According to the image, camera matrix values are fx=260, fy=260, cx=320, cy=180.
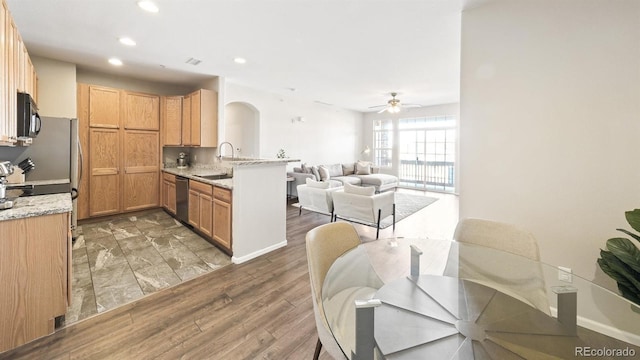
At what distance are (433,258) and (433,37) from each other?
2553mm

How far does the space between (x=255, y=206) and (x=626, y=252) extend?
121 inches

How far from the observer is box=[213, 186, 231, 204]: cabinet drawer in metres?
3.09

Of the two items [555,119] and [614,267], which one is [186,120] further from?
[614,267]

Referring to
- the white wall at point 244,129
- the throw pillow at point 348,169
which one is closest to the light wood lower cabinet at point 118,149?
the white wall at point 244,129

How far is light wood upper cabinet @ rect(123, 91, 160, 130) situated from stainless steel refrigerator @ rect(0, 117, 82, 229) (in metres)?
1.21

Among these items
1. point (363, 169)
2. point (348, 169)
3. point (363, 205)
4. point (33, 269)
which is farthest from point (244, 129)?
point (33, 269)

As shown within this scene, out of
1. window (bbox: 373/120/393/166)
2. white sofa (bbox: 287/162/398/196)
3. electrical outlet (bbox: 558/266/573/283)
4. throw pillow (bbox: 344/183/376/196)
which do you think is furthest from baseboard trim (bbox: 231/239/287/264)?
window (bbox: 373/120/393/166)

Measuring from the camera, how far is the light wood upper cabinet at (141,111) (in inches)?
185

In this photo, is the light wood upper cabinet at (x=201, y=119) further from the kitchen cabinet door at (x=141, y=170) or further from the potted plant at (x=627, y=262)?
the potted plant at (x=627, y=262)

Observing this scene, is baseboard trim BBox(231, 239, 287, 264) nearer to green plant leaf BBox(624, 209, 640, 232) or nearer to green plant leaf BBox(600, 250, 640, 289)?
green plant leaf BBox(600, 250, 640, 289)

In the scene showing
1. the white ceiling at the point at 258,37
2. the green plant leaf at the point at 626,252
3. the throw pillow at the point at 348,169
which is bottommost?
the green plant leaf at the point at 626,252

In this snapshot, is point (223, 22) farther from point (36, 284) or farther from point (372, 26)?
point (36, 284)

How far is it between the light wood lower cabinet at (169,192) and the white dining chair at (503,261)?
4.44 metres

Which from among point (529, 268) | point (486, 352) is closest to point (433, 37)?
point (529, 268)
